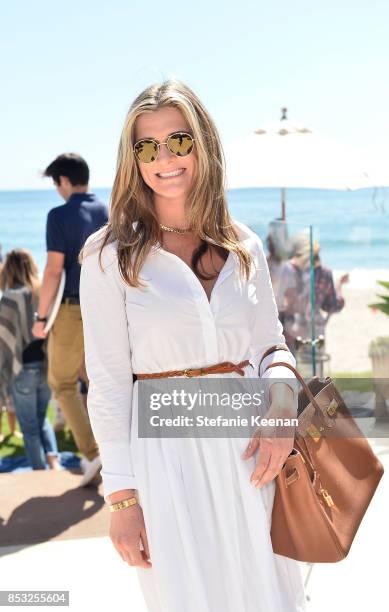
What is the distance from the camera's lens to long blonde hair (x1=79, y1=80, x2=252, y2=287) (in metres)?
2.20

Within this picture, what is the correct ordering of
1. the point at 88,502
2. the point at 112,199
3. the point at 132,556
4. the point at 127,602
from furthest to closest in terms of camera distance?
the point at 88,502, the point at 127,602, the point at 112,199, the point at 132,556

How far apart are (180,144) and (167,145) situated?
33mm

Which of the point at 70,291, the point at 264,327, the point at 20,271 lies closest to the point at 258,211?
the point at 20,271

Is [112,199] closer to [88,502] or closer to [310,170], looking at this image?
[88,502]

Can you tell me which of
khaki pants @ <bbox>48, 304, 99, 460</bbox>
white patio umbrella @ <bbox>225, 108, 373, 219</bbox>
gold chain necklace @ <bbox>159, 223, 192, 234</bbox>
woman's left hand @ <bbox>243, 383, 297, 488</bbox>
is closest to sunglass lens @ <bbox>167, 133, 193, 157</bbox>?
gold chain necklace @ <bbox>159, 223, 192, 234</bbox>

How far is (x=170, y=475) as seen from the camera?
213cm

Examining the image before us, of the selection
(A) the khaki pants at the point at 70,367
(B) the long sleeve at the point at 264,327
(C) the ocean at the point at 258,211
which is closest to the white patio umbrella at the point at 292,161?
(A) the khaki pants at the point at 70,367

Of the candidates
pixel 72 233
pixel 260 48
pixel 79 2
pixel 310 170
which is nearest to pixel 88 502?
pixel 72 233

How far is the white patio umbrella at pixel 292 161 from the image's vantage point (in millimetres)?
7297

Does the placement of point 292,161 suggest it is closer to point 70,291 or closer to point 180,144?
point 70,291

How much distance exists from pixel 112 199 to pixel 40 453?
402 cm

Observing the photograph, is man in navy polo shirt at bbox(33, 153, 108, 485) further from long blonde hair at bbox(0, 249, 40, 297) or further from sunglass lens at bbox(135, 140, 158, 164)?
sunglass lens at bbox(135, 140, 158, 164)

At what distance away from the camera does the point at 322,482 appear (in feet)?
7.43

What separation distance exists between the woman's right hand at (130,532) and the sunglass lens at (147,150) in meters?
0.78
